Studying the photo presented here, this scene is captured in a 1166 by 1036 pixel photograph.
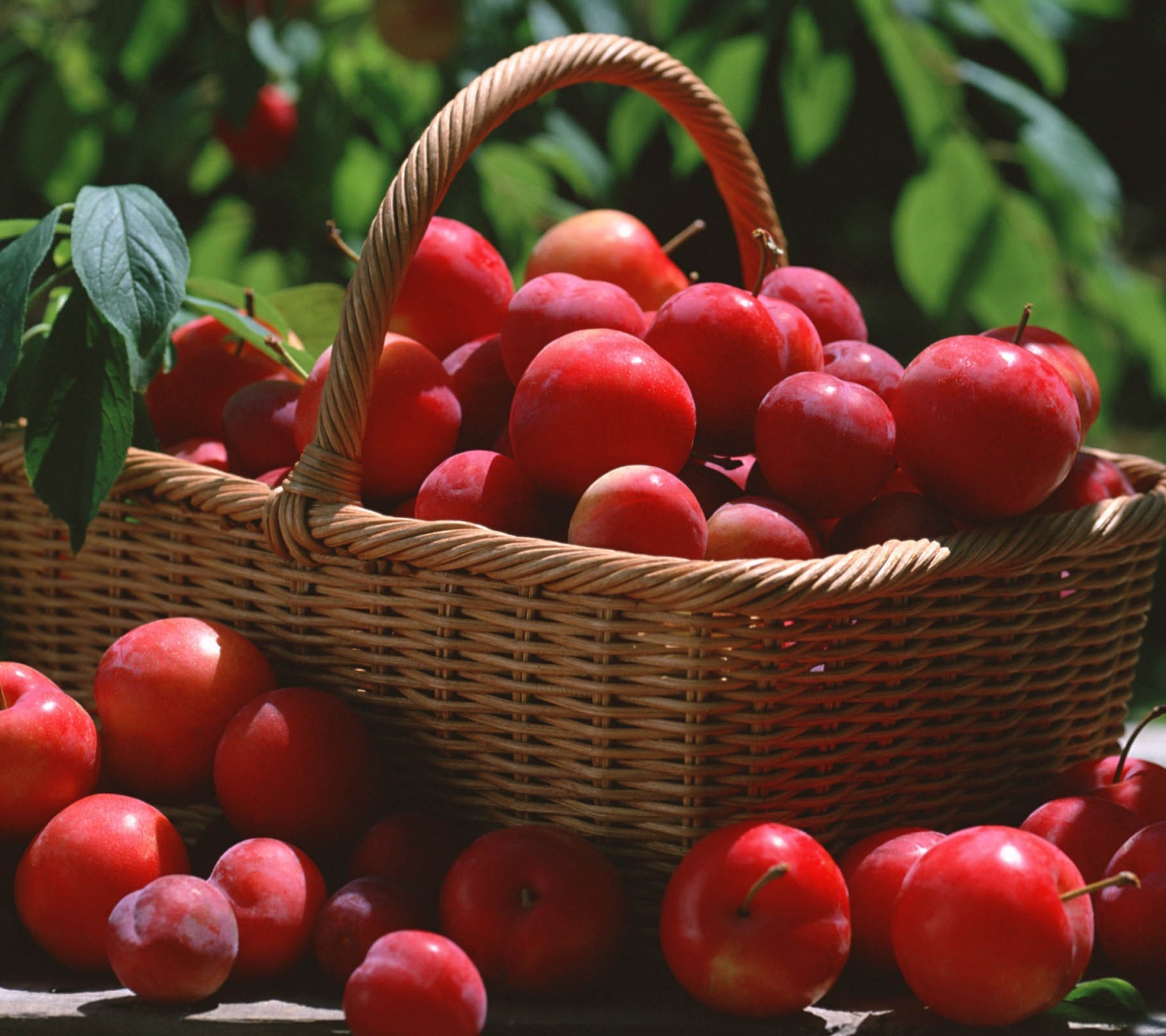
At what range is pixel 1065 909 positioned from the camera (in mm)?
677

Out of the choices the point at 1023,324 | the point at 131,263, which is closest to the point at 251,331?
the point at 131,263

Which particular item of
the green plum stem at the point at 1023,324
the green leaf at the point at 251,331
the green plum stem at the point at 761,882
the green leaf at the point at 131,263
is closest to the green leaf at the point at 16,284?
the green leaf at the point at 131,263

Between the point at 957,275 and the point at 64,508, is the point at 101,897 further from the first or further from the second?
the point at 957,275

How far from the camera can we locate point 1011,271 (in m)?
1.68

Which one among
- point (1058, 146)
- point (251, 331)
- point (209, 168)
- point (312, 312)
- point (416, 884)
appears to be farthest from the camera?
point (209, 168)

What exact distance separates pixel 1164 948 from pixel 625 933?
324mm

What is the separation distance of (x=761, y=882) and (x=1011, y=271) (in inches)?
49.2

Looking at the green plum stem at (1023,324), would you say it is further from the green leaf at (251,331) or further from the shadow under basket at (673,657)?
the green leaf at (251,331)

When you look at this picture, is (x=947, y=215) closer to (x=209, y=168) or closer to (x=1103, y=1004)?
(x=1103, y=1004)

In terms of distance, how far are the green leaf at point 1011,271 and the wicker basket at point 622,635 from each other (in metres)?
0.73

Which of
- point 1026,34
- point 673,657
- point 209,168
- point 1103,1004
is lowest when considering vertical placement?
point 1103,1004

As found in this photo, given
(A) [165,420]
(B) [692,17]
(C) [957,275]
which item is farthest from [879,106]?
(A) [165,420]

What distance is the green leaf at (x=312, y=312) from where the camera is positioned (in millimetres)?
1319

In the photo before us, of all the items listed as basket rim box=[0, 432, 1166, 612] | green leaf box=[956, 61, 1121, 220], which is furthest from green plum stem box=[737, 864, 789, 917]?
green leaf box=[956, 61, 1121, 220]
